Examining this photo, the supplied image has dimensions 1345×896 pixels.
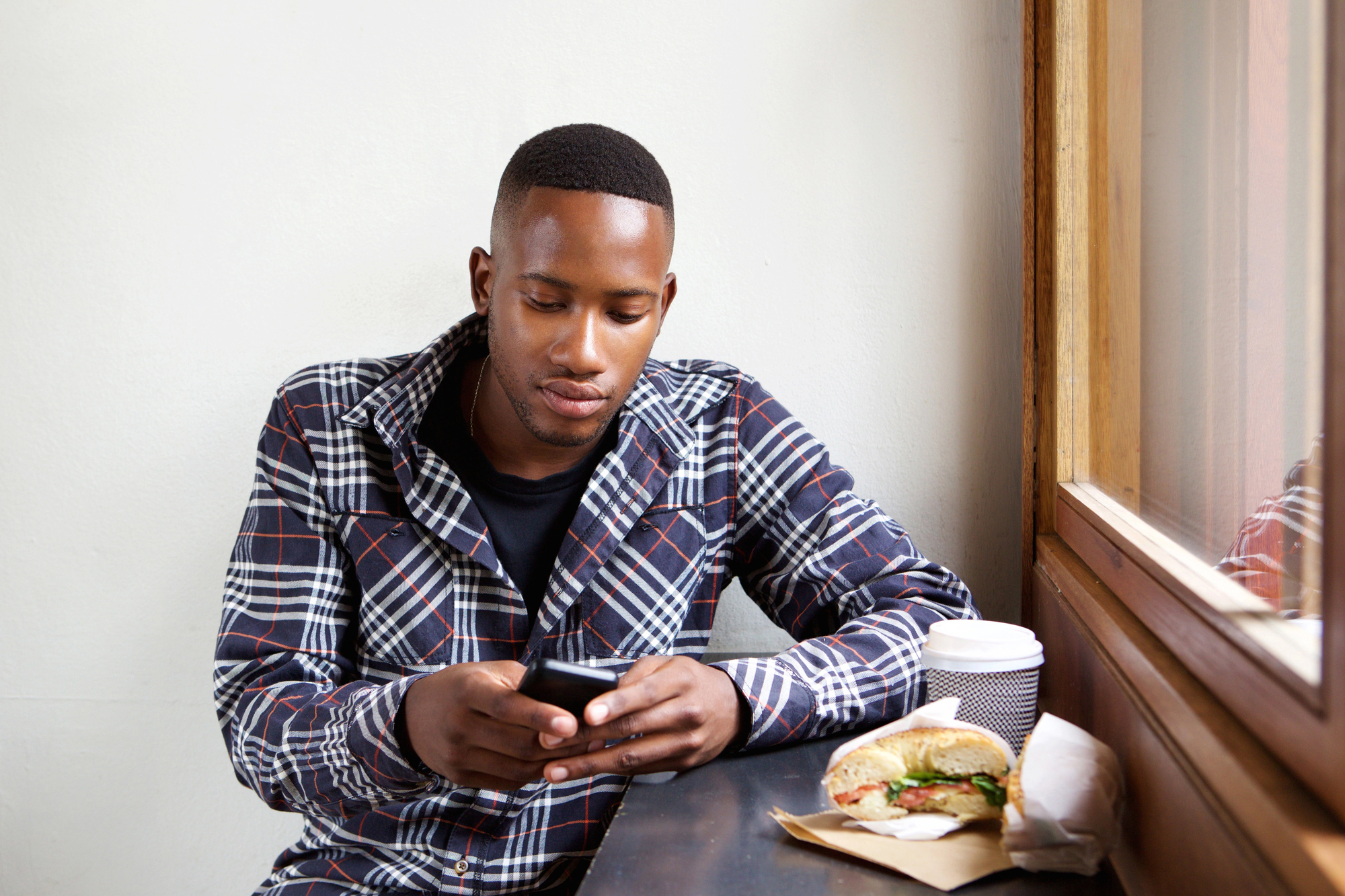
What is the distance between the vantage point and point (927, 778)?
792 millimetres

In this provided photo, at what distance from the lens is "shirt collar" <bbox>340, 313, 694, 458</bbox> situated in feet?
4.00

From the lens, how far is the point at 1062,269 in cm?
129

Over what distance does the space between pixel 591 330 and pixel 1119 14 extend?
70cm

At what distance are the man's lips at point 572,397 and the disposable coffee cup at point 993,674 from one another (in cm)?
50

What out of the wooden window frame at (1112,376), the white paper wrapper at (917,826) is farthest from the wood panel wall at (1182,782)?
the white paper wrapper at (917,826)

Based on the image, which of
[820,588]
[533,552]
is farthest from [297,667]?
[820,588]

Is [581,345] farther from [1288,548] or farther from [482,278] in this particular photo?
[1288,548]

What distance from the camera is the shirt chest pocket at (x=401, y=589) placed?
1.19 meters

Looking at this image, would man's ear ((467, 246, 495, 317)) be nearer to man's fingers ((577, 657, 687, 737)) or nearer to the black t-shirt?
the black t-shirt

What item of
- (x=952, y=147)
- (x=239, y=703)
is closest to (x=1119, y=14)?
(x=952, y=147)

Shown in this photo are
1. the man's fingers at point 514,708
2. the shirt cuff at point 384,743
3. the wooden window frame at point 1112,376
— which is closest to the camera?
the wooden window frame at point 1112,376

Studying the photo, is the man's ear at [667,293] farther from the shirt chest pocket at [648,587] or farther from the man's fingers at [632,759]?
the man's fingers at [632,759]

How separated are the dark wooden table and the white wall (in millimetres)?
648

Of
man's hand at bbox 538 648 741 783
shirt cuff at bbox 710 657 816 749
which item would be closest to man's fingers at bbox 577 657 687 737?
man's hand at bbox 538 648 741 783
